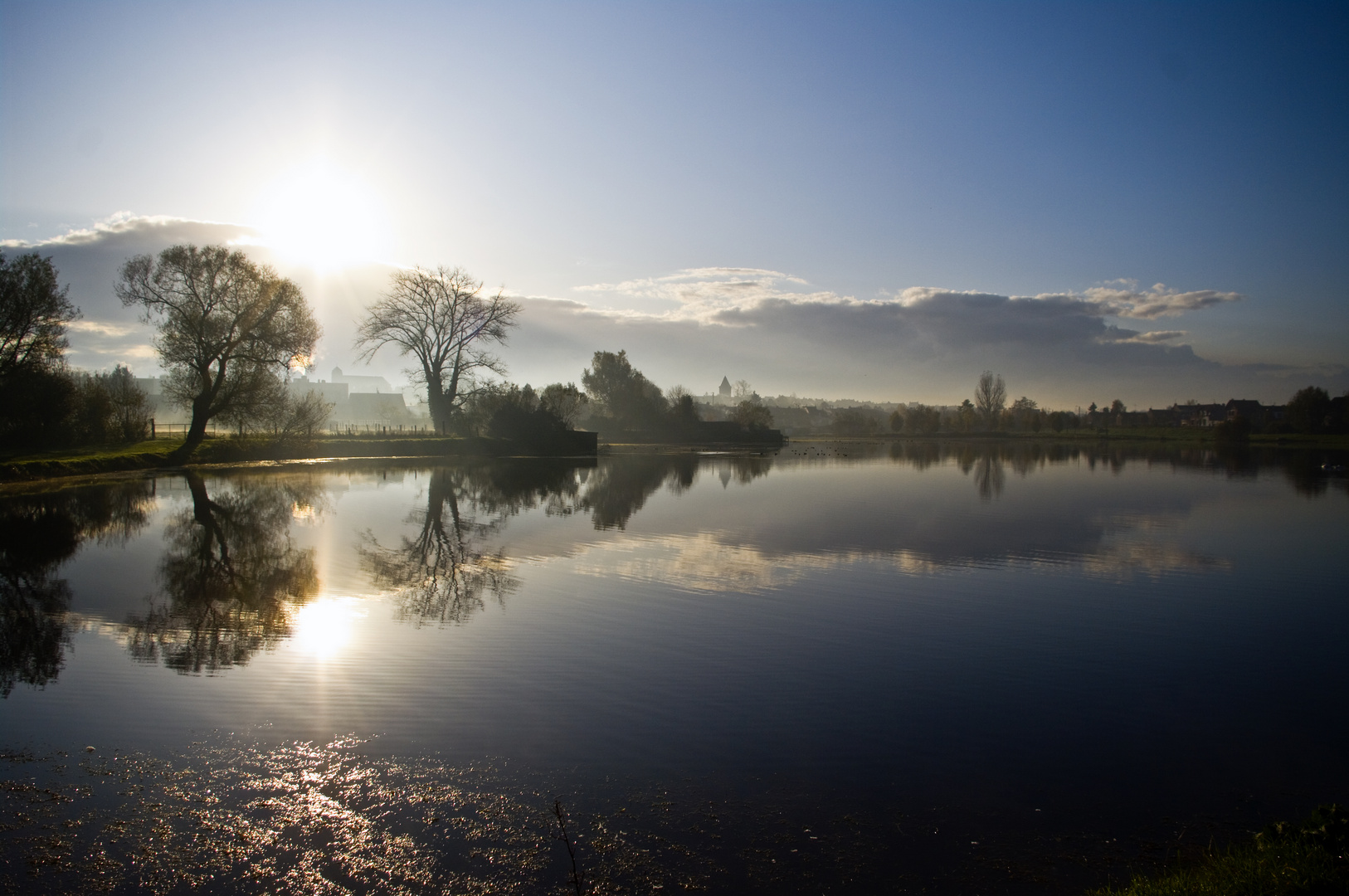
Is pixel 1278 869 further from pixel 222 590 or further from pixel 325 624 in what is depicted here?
pixel 222 590

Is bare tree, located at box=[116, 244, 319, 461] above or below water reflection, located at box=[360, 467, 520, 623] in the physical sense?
above

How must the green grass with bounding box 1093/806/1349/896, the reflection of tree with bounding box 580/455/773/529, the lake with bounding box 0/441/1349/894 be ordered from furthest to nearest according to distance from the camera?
the reflection of tree with bounding box 580/455/773/529, the lake with bounding box 0/441/1349/894, the green grass with bounding box 1093/806/1349/896

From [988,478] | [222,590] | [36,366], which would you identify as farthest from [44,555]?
[988,478]

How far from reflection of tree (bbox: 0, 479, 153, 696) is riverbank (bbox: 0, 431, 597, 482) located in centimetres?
463

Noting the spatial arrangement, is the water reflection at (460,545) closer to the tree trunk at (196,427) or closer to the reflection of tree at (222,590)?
the reflection of tree at (222,590)

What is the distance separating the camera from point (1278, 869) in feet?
14.1

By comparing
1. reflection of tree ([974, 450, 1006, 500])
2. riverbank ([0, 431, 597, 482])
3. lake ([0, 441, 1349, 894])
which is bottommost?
lake ([0, 441, 1349, 894])

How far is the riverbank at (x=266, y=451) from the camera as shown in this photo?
30.2m

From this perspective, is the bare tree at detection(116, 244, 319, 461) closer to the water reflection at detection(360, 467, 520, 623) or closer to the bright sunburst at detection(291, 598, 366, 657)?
the water reflection at detection(360, 467, 520, 623)

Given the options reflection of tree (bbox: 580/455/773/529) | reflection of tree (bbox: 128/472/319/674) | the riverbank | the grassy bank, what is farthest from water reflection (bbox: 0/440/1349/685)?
the grassy bank

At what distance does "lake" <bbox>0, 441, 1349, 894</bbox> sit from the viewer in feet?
15.7

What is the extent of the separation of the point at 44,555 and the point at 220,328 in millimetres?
28644

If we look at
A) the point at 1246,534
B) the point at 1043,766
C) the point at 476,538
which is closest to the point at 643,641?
the point at 1043,766

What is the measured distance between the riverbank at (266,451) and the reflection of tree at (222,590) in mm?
14629
